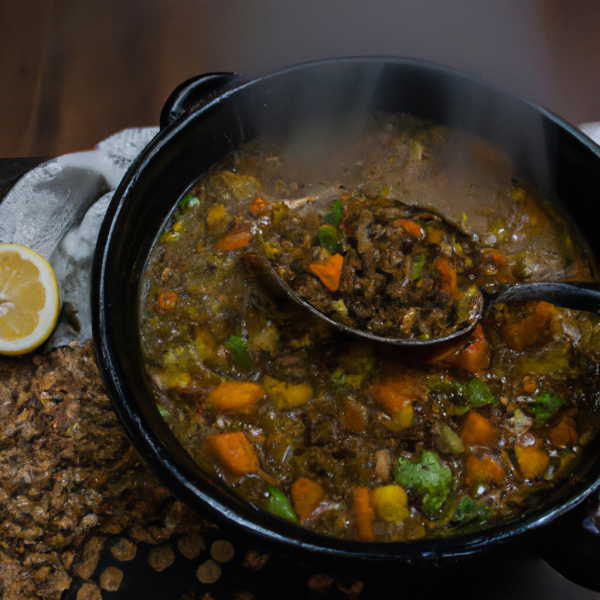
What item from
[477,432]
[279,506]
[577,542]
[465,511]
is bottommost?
[279,506]

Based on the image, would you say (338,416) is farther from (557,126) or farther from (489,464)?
(557,126)

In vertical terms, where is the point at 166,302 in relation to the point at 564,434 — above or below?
below

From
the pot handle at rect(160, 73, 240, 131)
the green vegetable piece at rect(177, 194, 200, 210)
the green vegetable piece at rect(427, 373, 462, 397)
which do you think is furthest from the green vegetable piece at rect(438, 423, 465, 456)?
the pot handle at rect(160, 73, 240, 131)

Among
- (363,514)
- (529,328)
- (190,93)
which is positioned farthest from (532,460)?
(190,93)

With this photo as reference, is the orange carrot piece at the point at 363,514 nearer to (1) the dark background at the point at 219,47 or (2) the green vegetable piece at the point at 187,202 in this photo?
(2) the green vegetable piece at the point at 187,202

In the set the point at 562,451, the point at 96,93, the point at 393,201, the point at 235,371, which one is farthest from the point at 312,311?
the point at 96,93

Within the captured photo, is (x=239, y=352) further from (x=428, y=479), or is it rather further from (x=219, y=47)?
(x=219, y=47)

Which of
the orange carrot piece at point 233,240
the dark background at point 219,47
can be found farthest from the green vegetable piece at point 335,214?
the dark background at point 219,47
